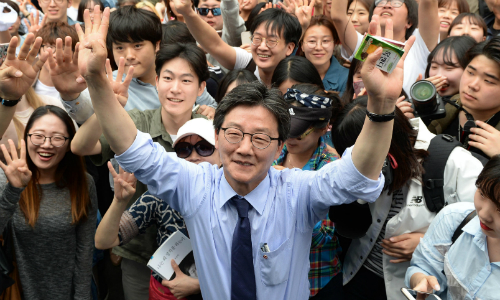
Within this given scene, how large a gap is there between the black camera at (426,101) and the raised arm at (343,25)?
3.77 ft

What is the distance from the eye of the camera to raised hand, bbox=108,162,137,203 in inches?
92.0

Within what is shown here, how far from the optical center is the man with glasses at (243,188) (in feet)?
5.73

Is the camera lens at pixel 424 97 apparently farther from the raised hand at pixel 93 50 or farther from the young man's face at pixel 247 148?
the raised hand at pixel 93 50

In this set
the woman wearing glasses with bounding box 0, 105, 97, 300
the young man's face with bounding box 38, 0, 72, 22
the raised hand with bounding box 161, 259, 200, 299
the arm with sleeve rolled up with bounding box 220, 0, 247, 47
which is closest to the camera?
the raised hand with bounding box 161, 259, 200, 299

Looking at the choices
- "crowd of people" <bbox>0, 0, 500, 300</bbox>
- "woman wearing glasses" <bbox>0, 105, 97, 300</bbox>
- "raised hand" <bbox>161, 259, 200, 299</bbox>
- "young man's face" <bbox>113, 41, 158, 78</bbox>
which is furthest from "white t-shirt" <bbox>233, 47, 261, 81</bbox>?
"raised hand" <bbox>161, 259, 200, 299</bbox>

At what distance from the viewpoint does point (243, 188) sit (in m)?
1.96

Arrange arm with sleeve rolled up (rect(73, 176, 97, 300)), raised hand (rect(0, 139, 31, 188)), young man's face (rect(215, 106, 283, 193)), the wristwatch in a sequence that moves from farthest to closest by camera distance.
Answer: arm with sleeve rolled up (rect(73, 176, 97, 300)) → the wristwatch → raised hand (rect(0, 139, 31, 188)) → young man's face (rect(215, 106, 283, 193))

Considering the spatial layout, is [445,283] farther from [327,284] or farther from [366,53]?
[366,53]

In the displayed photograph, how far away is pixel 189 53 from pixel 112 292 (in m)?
2.24

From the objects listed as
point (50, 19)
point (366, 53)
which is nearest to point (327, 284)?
point (366, 53)

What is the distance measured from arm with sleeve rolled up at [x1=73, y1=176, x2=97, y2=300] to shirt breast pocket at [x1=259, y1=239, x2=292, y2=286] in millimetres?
1443

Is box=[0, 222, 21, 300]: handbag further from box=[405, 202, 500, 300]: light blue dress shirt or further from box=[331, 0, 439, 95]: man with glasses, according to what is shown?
box=[331, 0, 439, 95]: man with glasses

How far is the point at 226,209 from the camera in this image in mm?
1955

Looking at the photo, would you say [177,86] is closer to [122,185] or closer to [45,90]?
[122,185]
